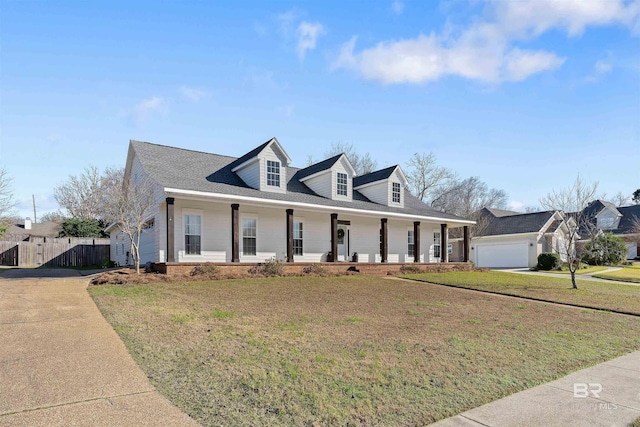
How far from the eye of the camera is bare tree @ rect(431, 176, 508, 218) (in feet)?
146

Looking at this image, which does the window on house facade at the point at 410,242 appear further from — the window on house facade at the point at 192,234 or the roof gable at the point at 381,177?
the window on house facade at the point at 192,234

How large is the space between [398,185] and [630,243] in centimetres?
3267

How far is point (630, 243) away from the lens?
41000 mm

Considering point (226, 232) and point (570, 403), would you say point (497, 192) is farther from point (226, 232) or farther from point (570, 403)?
point (570, 403)

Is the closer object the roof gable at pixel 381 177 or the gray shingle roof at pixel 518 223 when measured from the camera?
the roof gable at pixel 381 177

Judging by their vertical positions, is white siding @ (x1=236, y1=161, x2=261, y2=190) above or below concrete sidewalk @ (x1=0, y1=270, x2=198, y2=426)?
above

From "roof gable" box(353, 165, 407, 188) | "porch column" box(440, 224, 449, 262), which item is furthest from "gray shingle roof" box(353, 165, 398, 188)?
"porch column" box(440, 224, 449, 262)

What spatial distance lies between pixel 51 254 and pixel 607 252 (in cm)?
4243

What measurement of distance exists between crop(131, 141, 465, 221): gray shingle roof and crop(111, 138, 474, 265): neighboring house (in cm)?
Result: 6

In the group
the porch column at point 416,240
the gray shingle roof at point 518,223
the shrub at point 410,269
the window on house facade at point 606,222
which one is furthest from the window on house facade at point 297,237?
the window on house facade at point 606,222

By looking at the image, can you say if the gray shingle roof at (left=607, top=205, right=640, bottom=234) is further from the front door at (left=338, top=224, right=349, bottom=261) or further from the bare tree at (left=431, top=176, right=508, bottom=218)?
the front door at (left=338, top=224, right=349, bottom=261)

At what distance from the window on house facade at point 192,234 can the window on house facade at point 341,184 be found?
8.11m

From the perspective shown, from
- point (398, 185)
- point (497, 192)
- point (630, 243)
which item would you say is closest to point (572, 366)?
point (398, 185)

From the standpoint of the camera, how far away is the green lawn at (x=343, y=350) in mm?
4145
